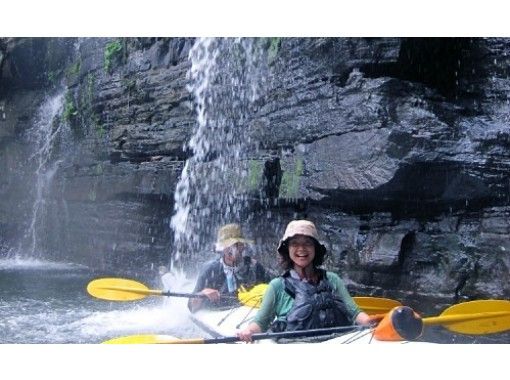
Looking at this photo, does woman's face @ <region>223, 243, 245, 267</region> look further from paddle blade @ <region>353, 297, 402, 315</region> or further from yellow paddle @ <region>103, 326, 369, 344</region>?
paddle blade @ <region>353, 297, 402, 315</region>

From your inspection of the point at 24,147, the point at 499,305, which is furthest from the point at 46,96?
the point at 499,305

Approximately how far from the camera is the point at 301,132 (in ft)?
10.7

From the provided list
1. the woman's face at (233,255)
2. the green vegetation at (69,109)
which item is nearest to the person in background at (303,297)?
the woman's face at (233,255)

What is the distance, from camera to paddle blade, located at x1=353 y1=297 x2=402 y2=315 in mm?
2734

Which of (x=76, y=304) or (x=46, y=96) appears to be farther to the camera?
(x=46, y=96)

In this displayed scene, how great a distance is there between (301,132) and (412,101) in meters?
0.58

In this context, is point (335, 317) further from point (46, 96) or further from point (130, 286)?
point (46, 96)

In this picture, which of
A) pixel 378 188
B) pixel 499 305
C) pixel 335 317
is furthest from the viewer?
pixel 378 188

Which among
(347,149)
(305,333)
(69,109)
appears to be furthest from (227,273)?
(69,109)

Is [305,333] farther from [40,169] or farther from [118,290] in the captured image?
[40,169]

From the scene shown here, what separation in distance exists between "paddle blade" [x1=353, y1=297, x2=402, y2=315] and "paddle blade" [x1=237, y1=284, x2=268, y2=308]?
414 mm

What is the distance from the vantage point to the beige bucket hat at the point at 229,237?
3.00m

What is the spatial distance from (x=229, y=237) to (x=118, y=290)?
0.58m
